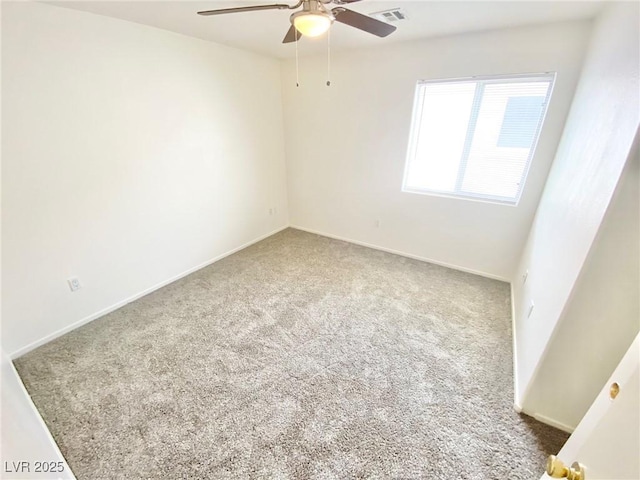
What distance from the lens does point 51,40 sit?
1864 mm

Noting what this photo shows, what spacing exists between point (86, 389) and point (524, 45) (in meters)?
4.18

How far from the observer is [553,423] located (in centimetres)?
157

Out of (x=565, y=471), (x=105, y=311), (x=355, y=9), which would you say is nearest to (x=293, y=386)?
(x=565, y=471)

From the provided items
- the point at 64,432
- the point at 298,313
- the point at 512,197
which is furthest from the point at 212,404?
the point at 512,197

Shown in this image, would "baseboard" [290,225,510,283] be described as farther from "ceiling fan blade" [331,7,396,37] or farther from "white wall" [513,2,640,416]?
"ceiling fan blade" [331,7,396,37]

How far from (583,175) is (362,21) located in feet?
4.92

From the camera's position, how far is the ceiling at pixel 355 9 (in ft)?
6.05

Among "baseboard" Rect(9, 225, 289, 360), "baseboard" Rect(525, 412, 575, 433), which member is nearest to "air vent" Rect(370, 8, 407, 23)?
"baseboard" Rect(525, 412, 575, 433)

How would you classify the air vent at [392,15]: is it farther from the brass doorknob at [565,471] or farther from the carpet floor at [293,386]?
the brass doorknob at [565,471]

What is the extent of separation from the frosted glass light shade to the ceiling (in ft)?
2.00

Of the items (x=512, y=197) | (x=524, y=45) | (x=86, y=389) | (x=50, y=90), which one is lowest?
(x=86, y=389)

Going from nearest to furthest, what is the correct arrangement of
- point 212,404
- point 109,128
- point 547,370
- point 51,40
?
point 547,370, point 212,404, point 51,40, point 109,128

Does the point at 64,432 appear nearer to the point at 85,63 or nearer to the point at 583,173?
the point at 85,63

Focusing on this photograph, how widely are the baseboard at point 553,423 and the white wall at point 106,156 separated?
324 cm
